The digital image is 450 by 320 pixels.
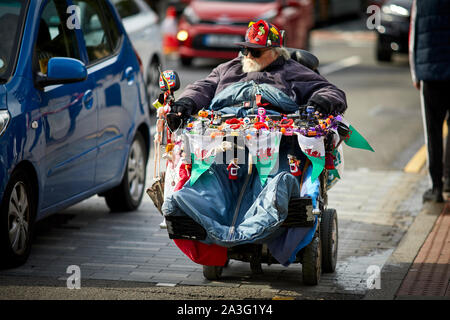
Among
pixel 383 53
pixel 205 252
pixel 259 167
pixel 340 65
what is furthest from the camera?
pixel 383 53

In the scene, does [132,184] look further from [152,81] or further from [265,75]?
[152,81]

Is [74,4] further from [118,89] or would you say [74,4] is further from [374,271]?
[374,271]

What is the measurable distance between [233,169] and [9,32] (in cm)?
199

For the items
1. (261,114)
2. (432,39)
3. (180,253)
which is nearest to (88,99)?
(180,253)

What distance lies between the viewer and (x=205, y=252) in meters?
6.27

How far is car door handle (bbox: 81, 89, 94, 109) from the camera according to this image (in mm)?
7537

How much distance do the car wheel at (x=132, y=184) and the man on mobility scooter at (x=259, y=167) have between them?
185 cm

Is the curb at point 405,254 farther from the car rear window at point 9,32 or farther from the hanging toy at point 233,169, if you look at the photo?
the car rear window at point 9,32

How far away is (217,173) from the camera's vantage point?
21.1ft

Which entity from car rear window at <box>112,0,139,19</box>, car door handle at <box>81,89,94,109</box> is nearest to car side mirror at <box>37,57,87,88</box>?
car door handle at <box>81,89,94,109</box>

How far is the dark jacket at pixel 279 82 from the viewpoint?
6887 millimetres

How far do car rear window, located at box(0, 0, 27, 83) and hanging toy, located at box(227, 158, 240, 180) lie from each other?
1.68 m

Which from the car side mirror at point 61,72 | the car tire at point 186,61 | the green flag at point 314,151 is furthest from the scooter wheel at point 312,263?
the car tire at point 186,61

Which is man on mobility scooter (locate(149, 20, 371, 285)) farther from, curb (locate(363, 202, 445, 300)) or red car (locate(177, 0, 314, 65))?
red car (locate(177, 0, 314, 65))
